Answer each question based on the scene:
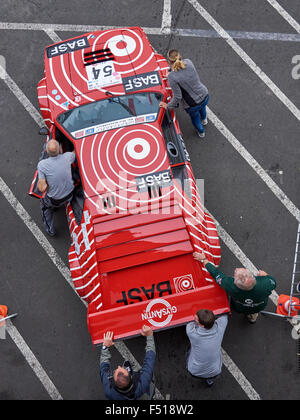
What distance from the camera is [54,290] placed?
6.39 m

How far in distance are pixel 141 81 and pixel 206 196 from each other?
2.08 meters

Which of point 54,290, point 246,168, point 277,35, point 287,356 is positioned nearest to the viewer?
point 287,356

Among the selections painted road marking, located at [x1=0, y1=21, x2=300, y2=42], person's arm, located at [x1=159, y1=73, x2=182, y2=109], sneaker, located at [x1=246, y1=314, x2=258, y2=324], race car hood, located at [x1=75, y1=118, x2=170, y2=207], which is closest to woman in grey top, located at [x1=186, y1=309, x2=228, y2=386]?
sneaker, located at [x1=246, y1=314, x2=258, y2=324]

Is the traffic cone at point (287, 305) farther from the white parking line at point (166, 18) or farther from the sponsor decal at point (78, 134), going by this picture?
the white parking line at point (166, 18)

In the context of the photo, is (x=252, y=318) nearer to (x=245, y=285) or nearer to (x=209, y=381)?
(x=209, y=381)

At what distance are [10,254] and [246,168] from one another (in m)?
4.04

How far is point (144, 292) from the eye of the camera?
5.14m

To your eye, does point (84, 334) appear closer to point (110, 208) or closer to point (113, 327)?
point (113, 327)

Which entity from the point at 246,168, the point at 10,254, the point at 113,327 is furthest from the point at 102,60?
the point at 113,327

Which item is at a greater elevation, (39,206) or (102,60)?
(102,60)

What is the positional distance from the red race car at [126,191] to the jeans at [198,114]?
0.40m

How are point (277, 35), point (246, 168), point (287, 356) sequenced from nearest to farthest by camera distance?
point (287, 356)
point (246, 168)
point (277, 35)

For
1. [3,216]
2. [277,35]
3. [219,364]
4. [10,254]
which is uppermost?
[277,35]

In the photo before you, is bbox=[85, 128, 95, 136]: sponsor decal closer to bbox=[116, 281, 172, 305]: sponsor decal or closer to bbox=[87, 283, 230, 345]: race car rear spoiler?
bbox=[116, 281, 172, 305]: sponsor decal
